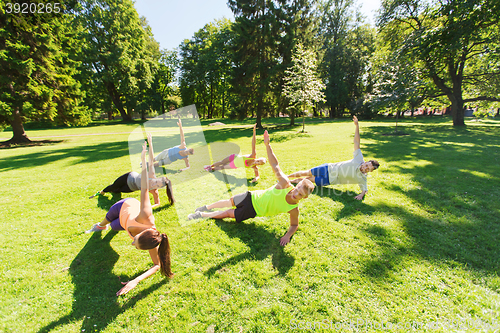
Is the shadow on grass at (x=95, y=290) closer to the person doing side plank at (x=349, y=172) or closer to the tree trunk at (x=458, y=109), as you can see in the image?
the person doing side plank at (x=349, y=172)

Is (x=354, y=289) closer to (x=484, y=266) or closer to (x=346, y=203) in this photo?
(x=484, y=266)

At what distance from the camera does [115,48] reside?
3425 cm

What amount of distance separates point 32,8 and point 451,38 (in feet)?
105

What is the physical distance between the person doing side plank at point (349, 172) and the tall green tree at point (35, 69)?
65.8ft

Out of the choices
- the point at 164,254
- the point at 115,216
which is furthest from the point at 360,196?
the point at 115,216

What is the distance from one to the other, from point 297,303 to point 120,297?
2523 millimetres

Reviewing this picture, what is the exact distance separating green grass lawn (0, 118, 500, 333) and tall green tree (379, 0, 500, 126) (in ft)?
56.9

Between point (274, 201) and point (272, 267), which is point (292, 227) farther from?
point (272, 267)

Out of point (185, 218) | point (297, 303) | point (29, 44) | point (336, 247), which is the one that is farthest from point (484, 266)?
point (29, 44)

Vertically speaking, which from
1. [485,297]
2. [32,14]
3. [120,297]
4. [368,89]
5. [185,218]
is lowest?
[485,297]

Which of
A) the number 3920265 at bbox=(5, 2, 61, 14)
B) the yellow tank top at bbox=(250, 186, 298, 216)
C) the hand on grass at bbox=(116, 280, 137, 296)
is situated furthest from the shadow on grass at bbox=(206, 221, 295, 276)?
the number 3920265 at bbox=(5, 2, 61, 14)

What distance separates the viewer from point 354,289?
2.95 metres

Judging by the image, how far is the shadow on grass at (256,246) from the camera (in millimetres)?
3406

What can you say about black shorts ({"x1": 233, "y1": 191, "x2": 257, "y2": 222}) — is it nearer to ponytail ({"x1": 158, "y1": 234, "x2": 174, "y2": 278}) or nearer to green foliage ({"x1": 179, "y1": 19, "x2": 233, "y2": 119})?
ponytail ({"x1": 158, "y1": 234, "x2": 174, "y2": 278})
